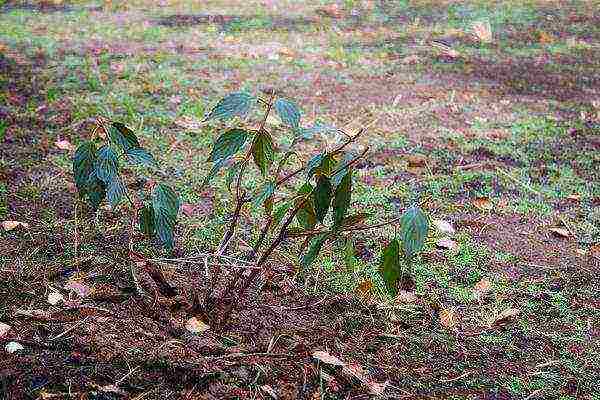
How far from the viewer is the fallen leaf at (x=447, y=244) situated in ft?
9.36

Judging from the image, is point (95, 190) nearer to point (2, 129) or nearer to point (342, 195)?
point (342, 195)

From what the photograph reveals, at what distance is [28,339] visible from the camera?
2027mm

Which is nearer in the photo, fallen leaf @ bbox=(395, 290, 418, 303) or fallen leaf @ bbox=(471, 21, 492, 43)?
fallen leaf @ bbox=(395, 290, 418, 303)

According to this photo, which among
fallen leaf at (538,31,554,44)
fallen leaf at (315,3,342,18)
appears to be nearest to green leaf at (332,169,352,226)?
fallen leaf at (538,31,554,44)

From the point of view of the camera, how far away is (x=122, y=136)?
1.88 metres

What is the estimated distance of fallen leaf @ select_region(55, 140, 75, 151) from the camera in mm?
3737

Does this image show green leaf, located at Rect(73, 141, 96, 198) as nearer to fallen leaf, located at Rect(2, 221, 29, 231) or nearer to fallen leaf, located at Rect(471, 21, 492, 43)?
fallen leaf, located at Rect(2, 221, 29, 231)

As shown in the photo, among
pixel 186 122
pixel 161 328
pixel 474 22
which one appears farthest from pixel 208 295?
pixel 474 22

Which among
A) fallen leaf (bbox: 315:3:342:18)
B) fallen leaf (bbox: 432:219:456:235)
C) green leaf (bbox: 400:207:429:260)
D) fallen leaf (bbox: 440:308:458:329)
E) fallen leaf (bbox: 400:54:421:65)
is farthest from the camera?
fallen leaf (bbox: 315:3:342:18)

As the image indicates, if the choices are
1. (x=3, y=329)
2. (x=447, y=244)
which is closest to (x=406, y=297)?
(x=447, y=244)

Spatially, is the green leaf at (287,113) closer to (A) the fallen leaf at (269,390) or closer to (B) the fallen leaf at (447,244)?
(A) the fallen leaf at (269,390)

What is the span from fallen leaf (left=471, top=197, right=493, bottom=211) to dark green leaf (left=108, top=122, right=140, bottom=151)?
184 centimetres

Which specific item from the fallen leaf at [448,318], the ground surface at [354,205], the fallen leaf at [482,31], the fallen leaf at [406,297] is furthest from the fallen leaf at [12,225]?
the fallen leaf at [482,31]

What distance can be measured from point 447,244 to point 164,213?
4.51 feet
